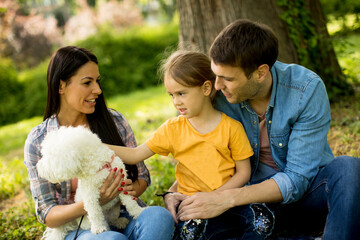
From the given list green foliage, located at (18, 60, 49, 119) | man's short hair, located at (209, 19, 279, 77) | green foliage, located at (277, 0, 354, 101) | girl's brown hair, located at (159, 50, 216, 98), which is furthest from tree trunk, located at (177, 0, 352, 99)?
green foliage, located at (18, 60, 49, 119)

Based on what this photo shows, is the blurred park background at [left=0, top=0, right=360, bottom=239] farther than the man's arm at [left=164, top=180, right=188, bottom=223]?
Yes

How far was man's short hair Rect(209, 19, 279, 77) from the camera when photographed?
2377mm

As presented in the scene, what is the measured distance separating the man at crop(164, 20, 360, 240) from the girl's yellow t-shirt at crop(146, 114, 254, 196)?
174 millimetres

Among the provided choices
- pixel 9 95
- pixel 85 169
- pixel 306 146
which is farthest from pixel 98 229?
pixel 9 95

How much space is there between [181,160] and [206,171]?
0.78 ft

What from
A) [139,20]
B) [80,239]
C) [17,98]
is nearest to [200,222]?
[80,239]

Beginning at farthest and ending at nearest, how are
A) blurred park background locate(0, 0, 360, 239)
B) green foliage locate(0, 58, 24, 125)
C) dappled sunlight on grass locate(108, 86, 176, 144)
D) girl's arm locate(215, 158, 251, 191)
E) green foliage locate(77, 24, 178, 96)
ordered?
green foliage locate(77, 24, 178, 96), green foliage locate(0, 58, 24, 125), dappled sunlight on grass locate(108, 86, 176, 144), blurred park background locate(0, 0, 360, 239), girl's arm locate(215, 158, 251, 191)

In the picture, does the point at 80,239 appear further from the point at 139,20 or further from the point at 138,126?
the point at 139,20

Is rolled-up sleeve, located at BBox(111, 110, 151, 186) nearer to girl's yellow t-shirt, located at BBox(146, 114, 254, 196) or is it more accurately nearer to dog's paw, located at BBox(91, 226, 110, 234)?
girl's yellow t-shirt, located at BBox(146, 114, 254, 196)

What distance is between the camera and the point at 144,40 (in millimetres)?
Answer: 13961

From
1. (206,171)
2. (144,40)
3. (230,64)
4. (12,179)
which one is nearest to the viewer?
(230,64)

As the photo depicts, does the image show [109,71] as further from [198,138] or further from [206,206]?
[206,206]

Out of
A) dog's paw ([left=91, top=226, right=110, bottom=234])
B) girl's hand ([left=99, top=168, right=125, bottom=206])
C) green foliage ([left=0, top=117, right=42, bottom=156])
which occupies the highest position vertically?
girl's hand ([left=99, top=168, right=125, bottom=206])

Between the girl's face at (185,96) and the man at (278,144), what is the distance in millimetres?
200
